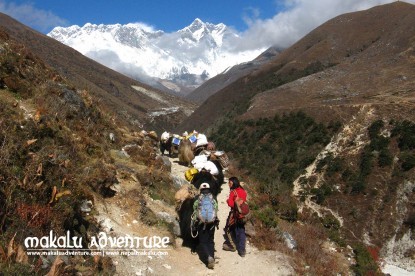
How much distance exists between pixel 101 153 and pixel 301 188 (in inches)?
936

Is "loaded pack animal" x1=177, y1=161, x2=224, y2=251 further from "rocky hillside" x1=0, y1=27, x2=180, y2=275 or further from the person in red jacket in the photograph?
the person in red jacket

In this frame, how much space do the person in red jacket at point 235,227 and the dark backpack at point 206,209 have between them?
1102 millimetres

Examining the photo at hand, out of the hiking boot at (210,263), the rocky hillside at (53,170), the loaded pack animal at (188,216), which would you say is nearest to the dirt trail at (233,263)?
the hiking boot at (210,263)

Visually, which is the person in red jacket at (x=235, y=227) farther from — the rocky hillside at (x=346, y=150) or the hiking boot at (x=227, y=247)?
the rocky hillside at (x=346, y=150)

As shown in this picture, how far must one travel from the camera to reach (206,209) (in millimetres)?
8977

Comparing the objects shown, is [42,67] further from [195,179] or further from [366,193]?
[366,193]

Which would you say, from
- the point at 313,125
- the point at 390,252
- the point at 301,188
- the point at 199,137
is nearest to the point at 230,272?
the point at 199,137

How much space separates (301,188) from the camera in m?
32.8

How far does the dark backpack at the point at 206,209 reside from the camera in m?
8.93

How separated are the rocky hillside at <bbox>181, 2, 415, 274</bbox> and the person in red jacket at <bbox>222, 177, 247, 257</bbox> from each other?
257 cm

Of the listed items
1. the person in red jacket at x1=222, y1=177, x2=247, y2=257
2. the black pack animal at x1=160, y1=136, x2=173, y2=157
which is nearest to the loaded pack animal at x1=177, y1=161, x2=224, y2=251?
the person in red jacket at x1=222, y1=177, x2=247, y2=257

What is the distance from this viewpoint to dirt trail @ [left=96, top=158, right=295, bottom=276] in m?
8.52

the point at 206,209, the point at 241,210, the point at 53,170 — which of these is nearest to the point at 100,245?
the point at 53,170

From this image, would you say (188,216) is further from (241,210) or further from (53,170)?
(53,170)
